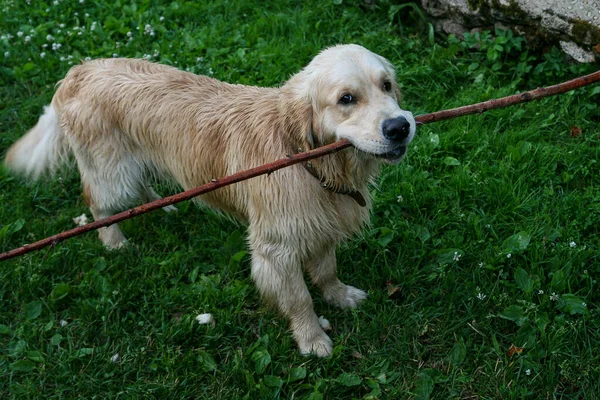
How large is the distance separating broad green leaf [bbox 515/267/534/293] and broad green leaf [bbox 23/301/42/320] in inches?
108

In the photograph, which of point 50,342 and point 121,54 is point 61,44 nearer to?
point 121,54

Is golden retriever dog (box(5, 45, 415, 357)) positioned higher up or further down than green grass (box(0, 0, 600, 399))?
higher up

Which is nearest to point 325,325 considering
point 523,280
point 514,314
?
point 514,314

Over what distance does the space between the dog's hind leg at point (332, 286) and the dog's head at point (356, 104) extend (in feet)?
2.99

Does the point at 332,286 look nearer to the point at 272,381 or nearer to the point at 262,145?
the point at 272,381

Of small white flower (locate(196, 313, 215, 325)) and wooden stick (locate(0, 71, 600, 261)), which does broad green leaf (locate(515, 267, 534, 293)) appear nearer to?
wooden stick (locate(0, 71, 600, 261))

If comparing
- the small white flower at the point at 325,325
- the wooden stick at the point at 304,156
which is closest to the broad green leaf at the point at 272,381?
the small white flower at the point at 325,325

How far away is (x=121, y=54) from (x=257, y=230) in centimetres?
285

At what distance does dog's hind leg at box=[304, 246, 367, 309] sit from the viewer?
3.67 meters

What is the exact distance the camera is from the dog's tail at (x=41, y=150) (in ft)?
13.4

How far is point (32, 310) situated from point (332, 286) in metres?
1.75

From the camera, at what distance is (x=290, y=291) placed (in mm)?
3428

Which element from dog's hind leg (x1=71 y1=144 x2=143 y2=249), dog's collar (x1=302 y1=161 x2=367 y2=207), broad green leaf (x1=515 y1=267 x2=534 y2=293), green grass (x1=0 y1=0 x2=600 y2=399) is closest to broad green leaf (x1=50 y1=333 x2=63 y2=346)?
green grass (x1=0 y1=0 x2=600 y2=399)

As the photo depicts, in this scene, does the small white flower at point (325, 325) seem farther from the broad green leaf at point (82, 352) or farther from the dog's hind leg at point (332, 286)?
the broad green leaf at point (82, 352)
